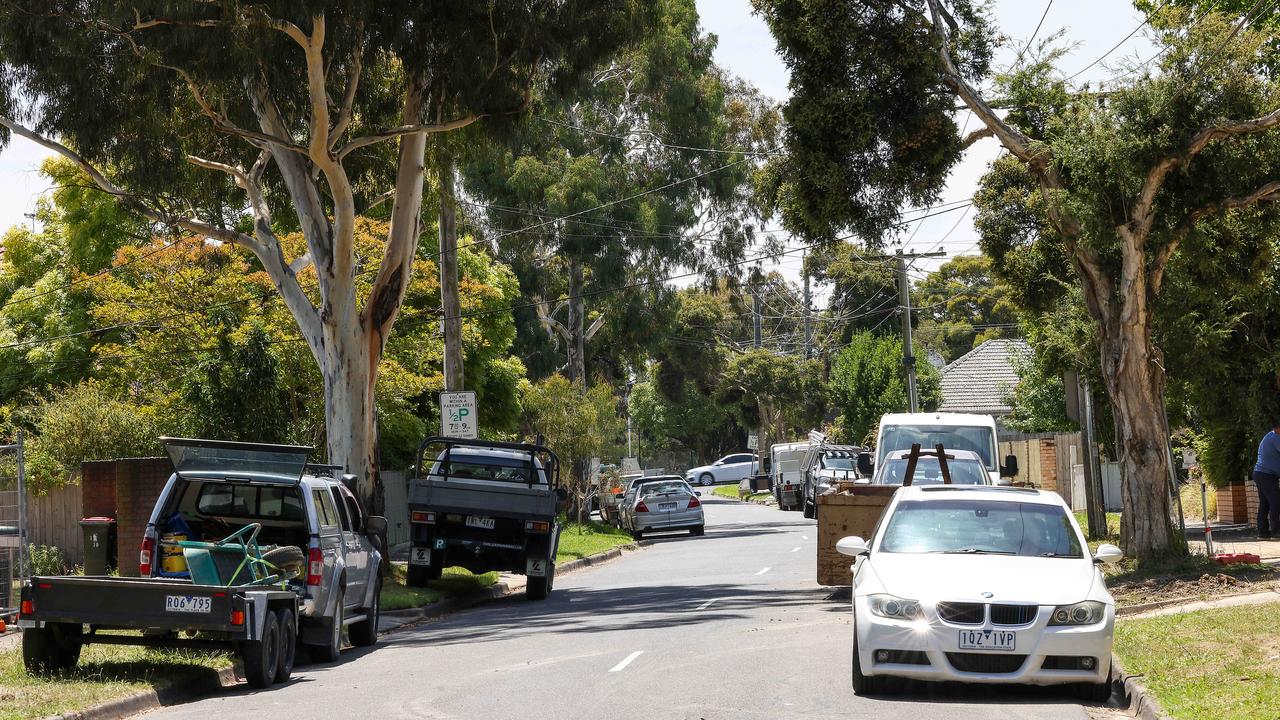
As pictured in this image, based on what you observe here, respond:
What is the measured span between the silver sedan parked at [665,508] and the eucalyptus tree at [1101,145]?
1768 centimetres

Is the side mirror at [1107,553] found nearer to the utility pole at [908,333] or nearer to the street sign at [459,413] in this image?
the street sign at [459,413]

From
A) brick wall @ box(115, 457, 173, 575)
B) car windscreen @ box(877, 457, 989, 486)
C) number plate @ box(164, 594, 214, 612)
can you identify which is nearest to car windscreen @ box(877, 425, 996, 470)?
car windscreen @ box(877, 457, 989, 486)

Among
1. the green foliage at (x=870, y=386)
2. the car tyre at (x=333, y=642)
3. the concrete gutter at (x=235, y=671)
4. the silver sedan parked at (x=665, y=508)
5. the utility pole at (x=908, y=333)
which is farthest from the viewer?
the green foliage at (x=870, y=386)

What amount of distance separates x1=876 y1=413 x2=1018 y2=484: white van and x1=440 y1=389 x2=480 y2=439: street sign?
6.86 m

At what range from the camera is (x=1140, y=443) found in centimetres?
1734

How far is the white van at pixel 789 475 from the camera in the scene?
162 ft

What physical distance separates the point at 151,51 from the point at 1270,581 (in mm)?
15564

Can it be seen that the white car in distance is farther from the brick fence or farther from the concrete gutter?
the brick fence

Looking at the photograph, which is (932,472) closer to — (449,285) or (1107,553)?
(449,285)

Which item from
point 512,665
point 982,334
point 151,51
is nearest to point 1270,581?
point 512,665

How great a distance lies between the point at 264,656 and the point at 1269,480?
15926 millimetres

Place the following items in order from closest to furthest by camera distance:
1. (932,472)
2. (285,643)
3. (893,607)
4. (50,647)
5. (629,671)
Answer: (893,607) → (50,647) → (629,671) → (285,643) → (932,472)

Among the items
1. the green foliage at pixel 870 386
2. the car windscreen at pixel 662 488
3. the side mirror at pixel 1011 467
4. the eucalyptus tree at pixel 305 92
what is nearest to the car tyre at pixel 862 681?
the eucalyptus tree at pixel 305 92

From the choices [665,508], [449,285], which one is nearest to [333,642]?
[449,285]
